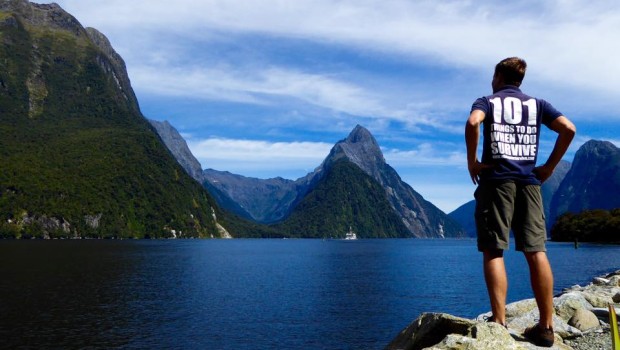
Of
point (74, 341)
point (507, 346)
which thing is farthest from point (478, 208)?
point (74, 341)

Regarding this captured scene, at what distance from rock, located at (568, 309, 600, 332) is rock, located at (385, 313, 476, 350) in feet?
19.6

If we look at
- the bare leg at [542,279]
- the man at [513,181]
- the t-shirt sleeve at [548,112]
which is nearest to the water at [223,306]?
the bare leg at [542,279]

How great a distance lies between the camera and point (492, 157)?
859 cm

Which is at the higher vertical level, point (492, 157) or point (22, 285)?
point (492, 157)

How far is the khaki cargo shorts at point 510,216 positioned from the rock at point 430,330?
1795mm

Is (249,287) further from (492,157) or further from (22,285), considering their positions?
(492,157)

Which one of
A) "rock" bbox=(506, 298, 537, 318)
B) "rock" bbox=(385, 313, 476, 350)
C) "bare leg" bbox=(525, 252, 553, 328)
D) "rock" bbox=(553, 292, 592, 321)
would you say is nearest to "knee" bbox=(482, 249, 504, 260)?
"bare leg" bbox=(525, 252, 553, 328)

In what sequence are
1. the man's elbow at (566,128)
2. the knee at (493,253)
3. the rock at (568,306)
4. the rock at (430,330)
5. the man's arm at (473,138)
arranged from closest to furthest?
1. the man's arm at (473,138)
2. the knee at (493,253)
3. the man's elbow at (566,128)
4. the rock at (430,330)
5. the rock at (568,306)

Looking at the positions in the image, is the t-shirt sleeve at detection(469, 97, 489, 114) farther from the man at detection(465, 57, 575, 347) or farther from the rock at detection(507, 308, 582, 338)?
the rock at detection(507, 308, 582, 338)

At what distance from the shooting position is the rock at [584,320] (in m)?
14.4

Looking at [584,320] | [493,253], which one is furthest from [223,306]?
[493,253]

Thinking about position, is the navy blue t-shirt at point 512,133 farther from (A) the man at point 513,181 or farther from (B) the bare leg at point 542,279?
(B) the bare leg at point 542,279

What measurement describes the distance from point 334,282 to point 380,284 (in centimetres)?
741

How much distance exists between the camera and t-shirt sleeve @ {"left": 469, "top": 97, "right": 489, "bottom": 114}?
333 inches
